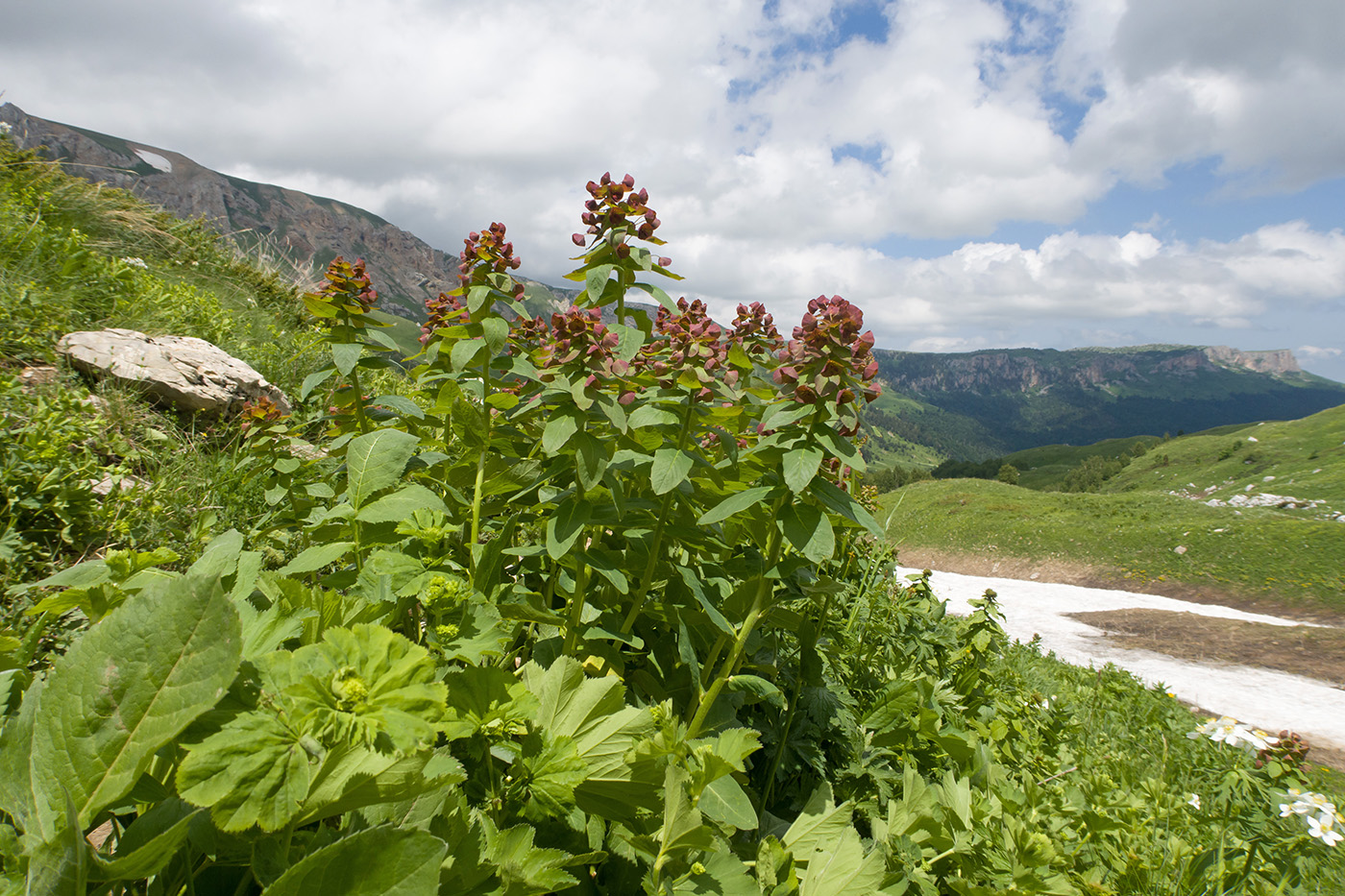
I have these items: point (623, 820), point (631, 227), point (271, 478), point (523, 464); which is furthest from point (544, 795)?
point (271, 478)

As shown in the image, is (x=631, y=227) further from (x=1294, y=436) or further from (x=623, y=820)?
(x=1294, y=436)

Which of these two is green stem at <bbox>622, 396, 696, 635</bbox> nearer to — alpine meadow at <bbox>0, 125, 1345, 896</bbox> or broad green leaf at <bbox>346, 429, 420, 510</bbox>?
alpine meadow at <bbox>0, 125, 1345, 896</bbox>

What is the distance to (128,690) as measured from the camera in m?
0.80

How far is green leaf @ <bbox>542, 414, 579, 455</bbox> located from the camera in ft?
5.12

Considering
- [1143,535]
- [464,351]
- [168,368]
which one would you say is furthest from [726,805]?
[1143,535]

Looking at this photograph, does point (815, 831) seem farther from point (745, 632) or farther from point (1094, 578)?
point (1094, 578)

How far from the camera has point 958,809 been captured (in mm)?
2016

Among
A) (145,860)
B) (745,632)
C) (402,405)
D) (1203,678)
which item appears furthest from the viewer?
(1203,678)

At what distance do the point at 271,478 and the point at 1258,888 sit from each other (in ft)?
14.9

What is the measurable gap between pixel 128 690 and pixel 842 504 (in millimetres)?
1418

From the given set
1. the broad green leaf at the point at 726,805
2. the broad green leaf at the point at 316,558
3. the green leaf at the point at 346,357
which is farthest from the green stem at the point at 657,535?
the green leaf at the point at 346,357

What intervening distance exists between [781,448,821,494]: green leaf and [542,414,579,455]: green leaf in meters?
0.58

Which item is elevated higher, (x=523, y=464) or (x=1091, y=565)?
(x=523, y=464)

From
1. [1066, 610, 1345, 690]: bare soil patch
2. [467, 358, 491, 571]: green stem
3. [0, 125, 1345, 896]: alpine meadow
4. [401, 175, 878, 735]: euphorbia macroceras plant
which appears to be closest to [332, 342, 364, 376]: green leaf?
[0, 125, 1345, 896]: alpine meadow
